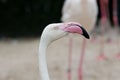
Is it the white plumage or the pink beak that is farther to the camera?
the white plumage

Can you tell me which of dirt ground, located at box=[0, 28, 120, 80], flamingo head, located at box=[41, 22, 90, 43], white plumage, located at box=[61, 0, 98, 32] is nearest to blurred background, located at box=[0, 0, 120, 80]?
dirt ground, located at box=[0, 28, 120, 80]

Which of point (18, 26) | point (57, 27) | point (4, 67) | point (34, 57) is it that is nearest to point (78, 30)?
point (57, 27)

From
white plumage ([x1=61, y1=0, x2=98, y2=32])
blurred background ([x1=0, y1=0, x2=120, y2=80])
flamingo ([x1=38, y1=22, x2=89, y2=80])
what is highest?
flamingo ([x1=38, y1=22, x2=89, y2=80])

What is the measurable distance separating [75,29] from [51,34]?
0.71 feet

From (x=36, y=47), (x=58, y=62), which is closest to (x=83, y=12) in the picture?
(x=58, y=62)

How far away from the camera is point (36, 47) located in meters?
10.2

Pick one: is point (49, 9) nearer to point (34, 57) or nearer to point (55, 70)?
point (34, 57)

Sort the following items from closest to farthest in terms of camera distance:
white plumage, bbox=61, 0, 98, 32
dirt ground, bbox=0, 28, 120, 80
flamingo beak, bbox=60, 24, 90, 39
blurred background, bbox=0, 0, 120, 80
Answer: flamingo beak, bbox=60, 24, 90, 39 < white plumage, bbox=61, 0, 98, 32 < dirt ground, bbox=0, 28, 120, 80 < blurred background, bbox=0, 0, 120, 80

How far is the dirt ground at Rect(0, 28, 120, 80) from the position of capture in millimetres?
7547

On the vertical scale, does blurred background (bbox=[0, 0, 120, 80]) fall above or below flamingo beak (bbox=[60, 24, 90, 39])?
below

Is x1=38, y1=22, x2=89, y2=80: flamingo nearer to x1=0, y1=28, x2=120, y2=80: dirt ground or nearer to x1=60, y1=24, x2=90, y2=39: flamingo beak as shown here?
x1=60, y1=24, x2=90, y2=39: flamingo beak

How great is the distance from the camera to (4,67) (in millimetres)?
8258

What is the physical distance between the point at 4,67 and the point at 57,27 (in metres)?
4.96

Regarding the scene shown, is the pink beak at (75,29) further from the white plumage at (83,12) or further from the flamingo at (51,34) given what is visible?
the white plumage at (83,12)
